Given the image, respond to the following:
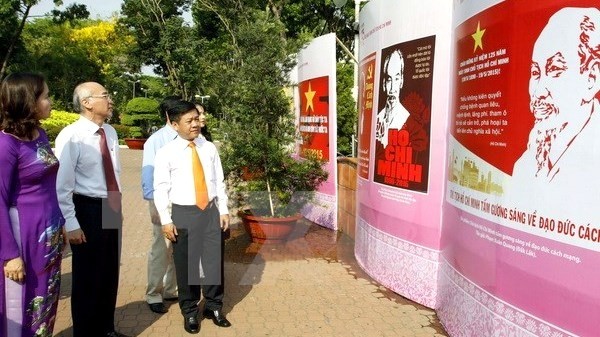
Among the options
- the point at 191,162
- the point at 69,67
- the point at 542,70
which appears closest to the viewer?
the point at 542,70

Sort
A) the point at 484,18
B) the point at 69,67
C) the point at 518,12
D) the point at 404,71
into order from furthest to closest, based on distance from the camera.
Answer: the point at 69,67 → the point at 404,71 → the point at 484,18 → the point at 518,12

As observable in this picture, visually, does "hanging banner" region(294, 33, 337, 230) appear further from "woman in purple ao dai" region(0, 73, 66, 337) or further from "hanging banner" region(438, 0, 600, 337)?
"woman in purple ao dai" region(0, 73, 66, 337)

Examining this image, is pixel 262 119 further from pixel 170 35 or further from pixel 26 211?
pixel 170 35

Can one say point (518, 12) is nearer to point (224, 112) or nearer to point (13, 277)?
point (13, 277)

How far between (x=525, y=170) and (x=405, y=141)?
186 cm

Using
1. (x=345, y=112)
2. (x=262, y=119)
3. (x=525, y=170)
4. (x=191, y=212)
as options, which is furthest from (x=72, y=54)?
(x=525, y=170)

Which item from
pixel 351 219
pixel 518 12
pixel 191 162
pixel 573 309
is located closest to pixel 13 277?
pixel 191 162

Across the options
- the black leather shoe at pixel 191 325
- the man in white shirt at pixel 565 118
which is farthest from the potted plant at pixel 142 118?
the man in white shirt at pixel 565 118

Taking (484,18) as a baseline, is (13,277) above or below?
Answer: below

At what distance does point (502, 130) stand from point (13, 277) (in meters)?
2.75

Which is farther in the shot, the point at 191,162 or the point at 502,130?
the point at 191,162

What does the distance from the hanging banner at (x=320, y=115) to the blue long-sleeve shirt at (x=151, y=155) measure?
131 inches

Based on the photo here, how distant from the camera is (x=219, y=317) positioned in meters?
4.32

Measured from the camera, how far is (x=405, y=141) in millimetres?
4852
